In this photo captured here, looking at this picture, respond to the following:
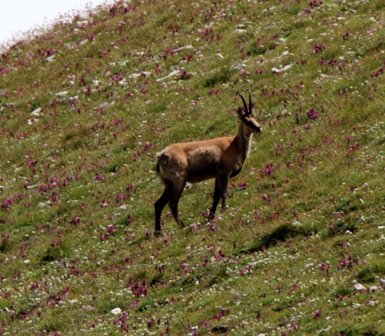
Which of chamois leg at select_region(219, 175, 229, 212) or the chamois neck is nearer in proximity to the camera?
chamois leg at select_region(219, 175, 229, 212)

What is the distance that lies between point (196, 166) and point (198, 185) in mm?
2398

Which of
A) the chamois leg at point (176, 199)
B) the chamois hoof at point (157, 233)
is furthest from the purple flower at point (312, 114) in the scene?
the chamois hoof at point (157, 233)

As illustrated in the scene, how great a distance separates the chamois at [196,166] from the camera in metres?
21.8

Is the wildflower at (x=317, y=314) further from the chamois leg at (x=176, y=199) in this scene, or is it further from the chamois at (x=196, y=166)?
the chamois leg at (x=176, y=199)

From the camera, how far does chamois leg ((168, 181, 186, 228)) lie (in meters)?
21.9

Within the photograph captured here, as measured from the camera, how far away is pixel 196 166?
21969 mm

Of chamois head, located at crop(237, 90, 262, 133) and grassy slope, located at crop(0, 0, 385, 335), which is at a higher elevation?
chamois head, located at crop(237, 90, 262, 133)

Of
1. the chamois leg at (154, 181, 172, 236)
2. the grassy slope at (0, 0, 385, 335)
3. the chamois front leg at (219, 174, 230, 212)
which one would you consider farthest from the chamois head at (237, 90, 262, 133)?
the chamois leg at (154, 181, 172, 236)

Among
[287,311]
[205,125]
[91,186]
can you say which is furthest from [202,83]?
[287,311]

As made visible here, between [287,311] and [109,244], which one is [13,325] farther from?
[287,311]

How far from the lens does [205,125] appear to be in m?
27.4

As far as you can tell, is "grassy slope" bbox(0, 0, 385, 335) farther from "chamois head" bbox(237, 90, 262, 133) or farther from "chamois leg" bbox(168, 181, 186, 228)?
"chamois head" bbox(237, 90, 262, 133)

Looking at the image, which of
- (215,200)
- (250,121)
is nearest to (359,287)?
(215,200)

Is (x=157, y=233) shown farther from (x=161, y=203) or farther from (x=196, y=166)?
(x=196, y=166)
